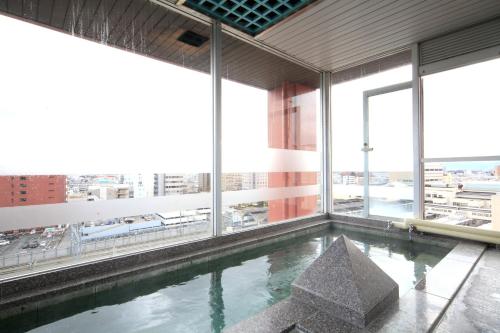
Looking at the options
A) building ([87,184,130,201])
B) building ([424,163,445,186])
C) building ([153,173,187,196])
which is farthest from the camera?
building ([424,163,445,186])

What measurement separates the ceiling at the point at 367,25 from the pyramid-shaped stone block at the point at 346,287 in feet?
10.9

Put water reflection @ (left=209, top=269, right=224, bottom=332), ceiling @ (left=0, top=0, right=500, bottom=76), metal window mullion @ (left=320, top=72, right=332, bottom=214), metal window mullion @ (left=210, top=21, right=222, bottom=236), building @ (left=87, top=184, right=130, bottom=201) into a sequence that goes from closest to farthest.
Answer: water reflection @ (left=209, top=269, right=224, bottom=332), building @ (left=87, top=184, right=130, bottom=201), ceiling @ (left=0, top=0, right=500, bottom=76), metal window mullion @ (left=210, top=21, right=222, bottom=236), metal window mullion @ (left=320, top=72, right=332, bottom=214)

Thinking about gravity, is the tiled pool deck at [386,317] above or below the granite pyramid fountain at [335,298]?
below

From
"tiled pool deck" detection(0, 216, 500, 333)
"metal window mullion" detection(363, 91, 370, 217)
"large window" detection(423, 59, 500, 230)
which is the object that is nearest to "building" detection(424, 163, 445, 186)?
"large window" detection(423, 59, 500, 230)

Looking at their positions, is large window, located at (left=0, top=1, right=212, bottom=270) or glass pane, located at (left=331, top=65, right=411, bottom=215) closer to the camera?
large window, located at (left=0, top=1, right=212, bottom=270)

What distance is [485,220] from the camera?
413 centimetres

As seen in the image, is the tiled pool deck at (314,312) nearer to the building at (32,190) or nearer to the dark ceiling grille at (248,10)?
the building at (32,190)

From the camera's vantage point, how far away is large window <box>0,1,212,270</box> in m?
2.67

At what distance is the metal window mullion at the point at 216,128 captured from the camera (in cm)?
404

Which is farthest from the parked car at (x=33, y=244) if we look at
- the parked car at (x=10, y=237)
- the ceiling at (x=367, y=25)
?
the ceiling at (x=367, y=25)

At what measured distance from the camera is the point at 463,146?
4293 millimetres

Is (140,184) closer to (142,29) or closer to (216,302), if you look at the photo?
(216,302)

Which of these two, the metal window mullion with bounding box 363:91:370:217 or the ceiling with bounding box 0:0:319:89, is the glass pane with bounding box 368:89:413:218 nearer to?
the metal window mullion with bounding box 363:91:370:217

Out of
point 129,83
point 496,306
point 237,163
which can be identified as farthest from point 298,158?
point 496,306
